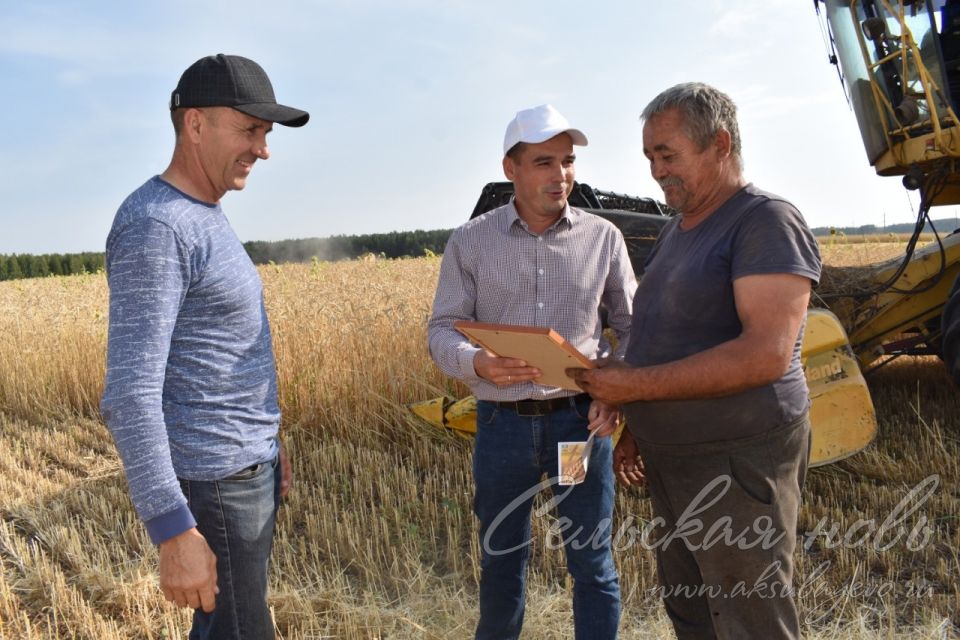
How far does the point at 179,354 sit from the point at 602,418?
4.10 feet

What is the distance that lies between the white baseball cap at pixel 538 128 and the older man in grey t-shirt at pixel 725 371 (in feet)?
1.44

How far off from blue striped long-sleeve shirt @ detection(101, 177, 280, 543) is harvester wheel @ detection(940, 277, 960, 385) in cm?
295

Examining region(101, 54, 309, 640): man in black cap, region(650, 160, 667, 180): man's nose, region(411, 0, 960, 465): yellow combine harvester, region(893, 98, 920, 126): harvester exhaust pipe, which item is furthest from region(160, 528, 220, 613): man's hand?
region(893, 98, 920, 126): harvester exhaust pipe

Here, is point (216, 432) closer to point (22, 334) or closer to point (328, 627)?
point (328, 627)

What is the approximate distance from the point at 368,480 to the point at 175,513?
2941 mm

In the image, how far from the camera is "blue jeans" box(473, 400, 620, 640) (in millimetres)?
2496

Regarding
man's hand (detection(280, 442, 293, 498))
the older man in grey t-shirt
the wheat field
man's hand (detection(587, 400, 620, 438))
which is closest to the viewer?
the older man in grey t-shirt

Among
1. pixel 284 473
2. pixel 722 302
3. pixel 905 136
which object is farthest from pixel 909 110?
pixel 284 473

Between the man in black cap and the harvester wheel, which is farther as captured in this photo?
the harvester wheel

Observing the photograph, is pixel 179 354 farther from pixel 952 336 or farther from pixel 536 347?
pixel 952 336

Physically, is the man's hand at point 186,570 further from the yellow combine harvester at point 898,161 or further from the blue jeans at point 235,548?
the yellow combine harvester at point 898,161

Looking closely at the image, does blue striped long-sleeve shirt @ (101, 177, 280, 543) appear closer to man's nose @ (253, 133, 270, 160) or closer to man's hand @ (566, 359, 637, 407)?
man's nose @ (253, 133, 270, 160)

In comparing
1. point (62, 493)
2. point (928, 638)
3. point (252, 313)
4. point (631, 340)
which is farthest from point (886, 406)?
point (62, 493)

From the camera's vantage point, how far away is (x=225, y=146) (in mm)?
1898
